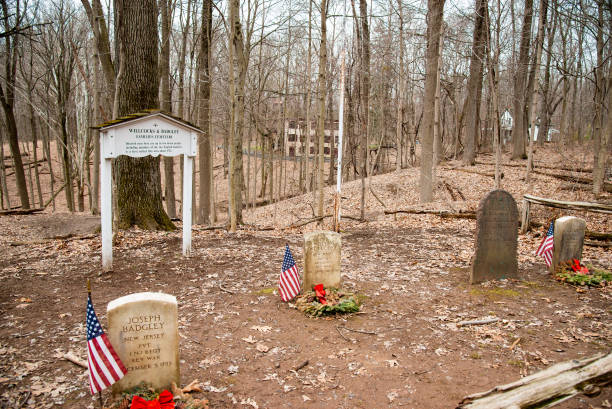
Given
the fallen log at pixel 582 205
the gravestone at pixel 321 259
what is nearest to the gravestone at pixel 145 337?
the gravestone at pixel 321 259

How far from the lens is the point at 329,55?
24.0 meters

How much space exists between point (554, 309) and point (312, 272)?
3.70 m

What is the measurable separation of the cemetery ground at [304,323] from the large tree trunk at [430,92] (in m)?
6.06

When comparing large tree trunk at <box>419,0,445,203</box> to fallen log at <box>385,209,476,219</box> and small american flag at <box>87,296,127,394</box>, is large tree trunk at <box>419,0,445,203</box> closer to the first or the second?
fallen log at <box>385,209,476,219</box>

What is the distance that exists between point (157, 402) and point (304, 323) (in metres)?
2.57

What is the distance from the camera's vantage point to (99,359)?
11.3 ft

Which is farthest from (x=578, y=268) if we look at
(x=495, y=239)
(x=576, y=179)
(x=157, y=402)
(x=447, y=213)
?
(x=576, y=179)

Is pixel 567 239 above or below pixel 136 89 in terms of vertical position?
below

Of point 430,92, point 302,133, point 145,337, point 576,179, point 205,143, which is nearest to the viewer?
point 145,337

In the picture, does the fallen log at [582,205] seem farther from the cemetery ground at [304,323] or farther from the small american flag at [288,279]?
the small american flag at [288,279]

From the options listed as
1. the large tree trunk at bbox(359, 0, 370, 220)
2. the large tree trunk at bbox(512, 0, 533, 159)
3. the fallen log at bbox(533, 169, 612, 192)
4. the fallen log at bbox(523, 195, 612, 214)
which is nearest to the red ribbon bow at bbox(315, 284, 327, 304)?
the fallen log at bbox(523, 195, 612, 214)

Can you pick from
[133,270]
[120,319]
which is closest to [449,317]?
[120,319]

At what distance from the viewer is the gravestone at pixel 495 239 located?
7.02 metres

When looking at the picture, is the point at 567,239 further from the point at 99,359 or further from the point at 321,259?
the point at 99,359
